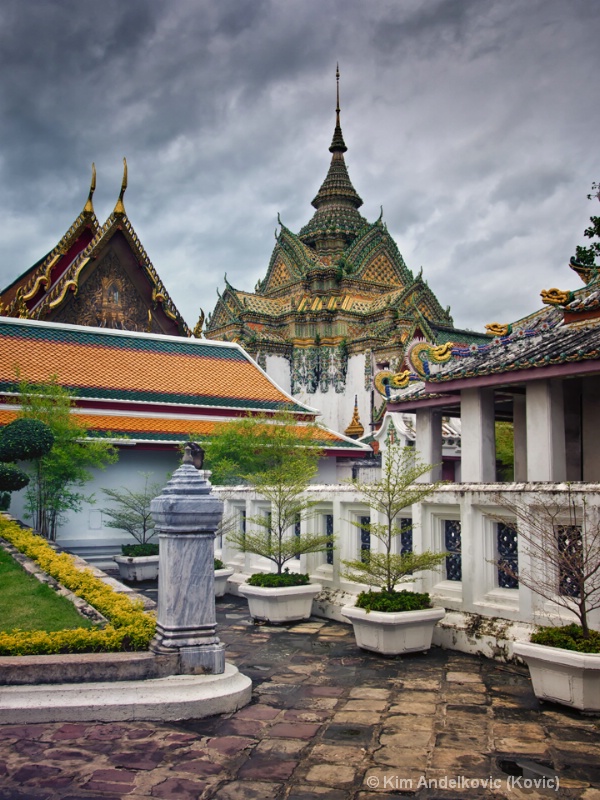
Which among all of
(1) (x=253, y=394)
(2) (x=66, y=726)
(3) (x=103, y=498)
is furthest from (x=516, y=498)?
(1) (x=253, y=394)

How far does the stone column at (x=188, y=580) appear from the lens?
6527 millimetres

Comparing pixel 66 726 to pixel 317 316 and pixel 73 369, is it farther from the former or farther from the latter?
pixel 317 316

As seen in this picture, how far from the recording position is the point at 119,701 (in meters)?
5.94

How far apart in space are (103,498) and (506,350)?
1010 centimetres

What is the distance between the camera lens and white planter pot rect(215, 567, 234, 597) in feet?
41.5

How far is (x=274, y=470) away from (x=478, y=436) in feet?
12.5

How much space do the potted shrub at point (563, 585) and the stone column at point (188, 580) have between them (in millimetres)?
2639

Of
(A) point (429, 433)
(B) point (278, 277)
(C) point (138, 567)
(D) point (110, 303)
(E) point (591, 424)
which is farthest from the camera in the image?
(B) point (278, 277)

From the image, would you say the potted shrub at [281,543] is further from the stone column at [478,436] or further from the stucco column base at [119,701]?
the stucco column base at [119,701]

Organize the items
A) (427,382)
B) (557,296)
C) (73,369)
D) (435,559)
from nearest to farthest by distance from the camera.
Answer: (435,559)
(557,296)
(427,382)
(73,369)

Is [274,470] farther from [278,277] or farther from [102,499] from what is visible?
[278,277]

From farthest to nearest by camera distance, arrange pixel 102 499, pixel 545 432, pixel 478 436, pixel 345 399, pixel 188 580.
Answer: pixel 345 399 → pixel 102 499 → pixel 478 436 → pixel 545 432 → pixel 188 580

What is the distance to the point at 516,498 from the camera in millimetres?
7848

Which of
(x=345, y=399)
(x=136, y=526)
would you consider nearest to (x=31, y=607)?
(x=136, y=526)
